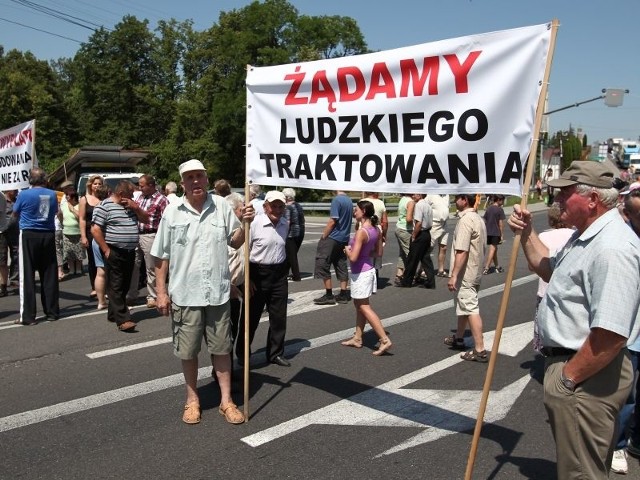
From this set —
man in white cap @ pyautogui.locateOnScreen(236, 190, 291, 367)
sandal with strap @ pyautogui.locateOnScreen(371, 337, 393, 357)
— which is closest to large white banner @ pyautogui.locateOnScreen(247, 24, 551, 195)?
man in white cap @ pyautogui.locateOnScreen(236, 190, 291, 367)

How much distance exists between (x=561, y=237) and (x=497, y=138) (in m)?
1.57

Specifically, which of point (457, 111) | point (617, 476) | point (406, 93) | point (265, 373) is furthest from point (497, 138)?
Result: point (265, 373)

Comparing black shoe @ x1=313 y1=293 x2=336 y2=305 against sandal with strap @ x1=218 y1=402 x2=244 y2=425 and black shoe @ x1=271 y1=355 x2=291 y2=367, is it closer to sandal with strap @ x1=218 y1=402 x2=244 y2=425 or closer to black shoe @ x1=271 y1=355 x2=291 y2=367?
black shoe @ x1=271 y1=355 x2=291 y2=367

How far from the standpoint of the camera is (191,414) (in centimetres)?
444

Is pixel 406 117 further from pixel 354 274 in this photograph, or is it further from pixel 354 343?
pixel 354 343

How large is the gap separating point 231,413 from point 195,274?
1105 millimetres

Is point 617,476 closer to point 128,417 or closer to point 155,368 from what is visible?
point 128,417

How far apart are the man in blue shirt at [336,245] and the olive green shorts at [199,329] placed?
4579 millimetres

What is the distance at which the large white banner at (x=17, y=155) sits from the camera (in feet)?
27.5

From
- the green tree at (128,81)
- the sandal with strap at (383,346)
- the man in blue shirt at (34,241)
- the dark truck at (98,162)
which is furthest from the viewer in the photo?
the green tree at (128,81)

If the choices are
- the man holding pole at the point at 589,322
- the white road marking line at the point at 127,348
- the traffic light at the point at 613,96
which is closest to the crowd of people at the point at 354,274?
the man holding pole at the point at 589,322

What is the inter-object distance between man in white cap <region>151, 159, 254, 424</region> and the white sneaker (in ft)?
8.54

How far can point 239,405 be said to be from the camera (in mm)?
4816

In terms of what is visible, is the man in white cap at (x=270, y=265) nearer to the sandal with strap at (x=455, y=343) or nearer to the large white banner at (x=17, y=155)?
the sandal with strap at (x=455, y=343)
